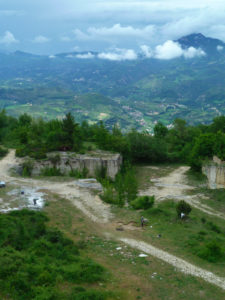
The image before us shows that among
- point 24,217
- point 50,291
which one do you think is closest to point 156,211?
point 24,217

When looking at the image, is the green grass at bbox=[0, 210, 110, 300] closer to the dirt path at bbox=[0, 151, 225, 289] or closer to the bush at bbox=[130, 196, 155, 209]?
the dirt path at bbox=[0, 151, 225, 289]

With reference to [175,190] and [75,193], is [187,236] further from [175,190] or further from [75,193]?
[175,190]

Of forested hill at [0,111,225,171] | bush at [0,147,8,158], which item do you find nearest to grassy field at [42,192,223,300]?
forested hill at [0,111,225,171]

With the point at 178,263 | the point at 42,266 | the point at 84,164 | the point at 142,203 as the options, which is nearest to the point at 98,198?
the point at 142,203

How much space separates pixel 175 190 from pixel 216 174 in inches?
223

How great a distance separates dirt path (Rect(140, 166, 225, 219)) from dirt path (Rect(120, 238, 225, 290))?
12.2 meters

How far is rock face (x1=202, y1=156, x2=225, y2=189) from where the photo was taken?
36844 mm

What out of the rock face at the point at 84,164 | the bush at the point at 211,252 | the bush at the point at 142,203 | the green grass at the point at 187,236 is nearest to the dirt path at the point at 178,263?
the green grass at the point at 187,236

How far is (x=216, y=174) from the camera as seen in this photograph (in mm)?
37312

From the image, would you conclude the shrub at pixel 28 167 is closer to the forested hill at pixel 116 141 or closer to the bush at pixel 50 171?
the bush at pixel 50 171

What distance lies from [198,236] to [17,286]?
11741 millimetres

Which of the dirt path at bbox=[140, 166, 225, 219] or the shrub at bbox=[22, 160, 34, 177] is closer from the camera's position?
the dirt path at bbox=[140, 166, 225, 219]

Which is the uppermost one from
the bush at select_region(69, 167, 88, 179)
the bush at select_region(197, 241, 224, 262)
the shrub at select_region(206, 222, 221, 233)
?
the bush at select_region(69, 167, 88, 179)

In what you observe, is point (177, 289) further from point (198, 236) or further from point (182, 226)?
point (182, 226)
